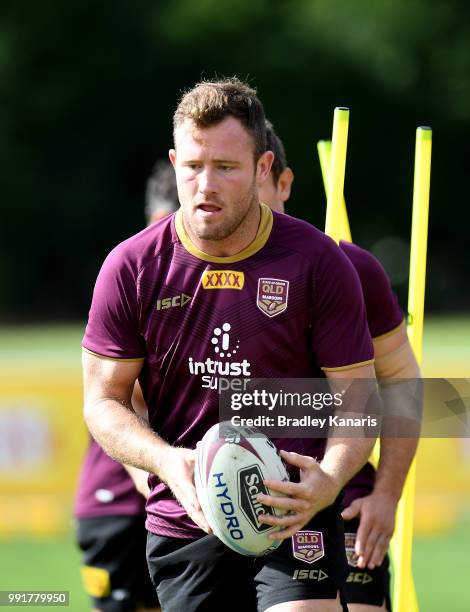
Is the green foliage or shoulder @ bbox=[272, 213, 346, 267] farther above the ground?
the green foliage

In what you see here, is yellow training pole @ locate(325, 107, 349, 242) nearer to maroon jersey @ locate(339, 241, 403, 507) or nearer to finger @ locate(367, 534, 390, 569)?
maroon jersey @ locate(339, 241, 403, 507)

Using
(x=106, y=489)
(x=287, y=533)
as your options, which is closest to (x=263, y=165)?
(x=287, y=533)

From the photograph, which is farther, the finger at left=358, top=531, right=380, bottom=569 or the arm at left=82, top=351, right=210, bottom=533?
the finger at left=358, top=531, right=380, bottom=569

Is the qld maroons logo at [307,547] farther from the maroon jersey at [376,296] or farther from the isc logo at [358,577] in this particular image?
the maroon jersey at [376,296]

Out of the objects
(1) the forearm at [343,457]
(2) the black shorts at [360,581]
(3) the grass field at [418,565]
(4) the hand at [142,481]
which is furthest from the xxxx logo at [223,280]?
(3) the grass field at [418,565]

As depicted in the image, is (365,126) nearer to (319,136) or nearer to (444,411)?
(319,136)

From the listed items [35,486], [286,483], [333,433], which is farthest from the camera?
[35,486]

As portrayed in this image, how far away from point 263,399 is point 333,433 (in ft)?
0.93

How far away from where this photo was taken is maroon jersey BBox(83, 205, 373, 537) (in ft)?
15.2

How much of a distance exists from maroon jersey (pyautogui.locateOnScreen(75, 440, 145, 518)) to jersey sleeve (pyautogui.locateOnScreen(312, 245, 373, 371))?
2378mm

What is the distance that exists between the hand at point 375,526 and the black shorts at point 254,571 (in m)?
0.35

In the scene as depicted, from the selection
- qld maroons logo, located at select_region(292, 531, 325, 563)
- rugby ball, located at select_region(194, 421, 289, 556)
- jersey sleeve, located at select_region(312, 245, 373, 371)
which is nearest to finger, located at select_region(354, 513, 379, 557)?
qld maroons logo, located at select_region(292, 531, 325, 563)

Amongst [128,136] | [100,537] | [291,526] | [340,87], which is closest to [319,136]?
Result: [340,87]

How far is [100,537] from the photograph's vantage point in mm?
6887
